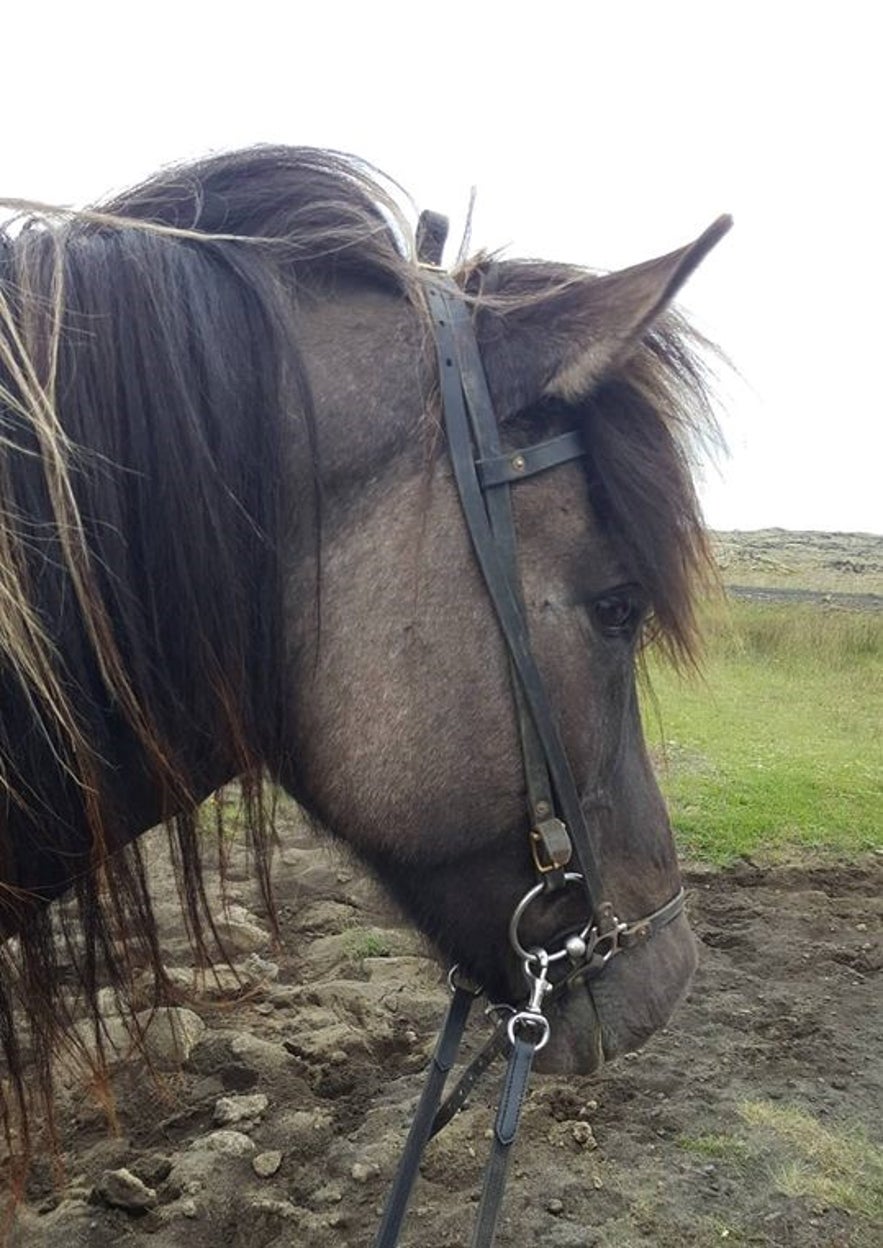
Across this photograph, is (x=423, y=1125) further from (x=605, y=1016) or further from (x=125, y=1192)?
(x=125, y=1192)

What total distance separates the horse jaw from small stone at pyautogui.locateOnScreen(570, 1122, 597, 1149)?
160 cm

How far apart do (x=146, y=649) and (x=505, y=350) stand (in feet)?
2.74

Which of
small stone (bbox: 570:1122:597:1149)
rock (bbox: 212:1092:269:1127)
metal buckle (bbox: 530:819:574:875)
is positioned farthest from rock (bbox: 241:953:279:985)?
metal buckle (bbox: 530:819:574:875)

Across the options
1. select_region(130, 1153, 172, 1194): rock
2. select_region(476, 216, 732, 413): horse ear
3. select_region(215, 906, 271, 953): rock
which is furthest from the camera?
select_region(215, 906, 271, 953): rock

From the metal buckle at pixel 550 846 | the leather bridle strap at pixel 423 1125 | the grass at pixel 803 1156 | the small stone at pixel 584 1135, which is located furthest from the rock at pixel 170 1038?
the metal buckle at pixel 550 846

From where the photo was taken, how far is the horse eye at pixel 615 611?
6.19ft

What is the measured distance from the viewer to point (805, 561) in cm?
3897

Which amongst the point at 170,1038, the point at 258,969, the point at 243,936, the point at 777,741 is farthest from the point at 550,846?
the point at 777,741

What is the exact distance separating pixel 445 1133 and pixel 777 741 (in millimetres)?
6719

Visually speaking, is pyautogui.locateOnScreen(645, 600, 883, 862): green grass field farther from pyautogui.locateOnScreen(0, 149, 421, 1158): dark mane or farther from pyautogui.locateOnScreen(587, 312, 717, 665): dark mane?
pyautogui.locateOnScreen(0, 149, 421, 1158): dark mane

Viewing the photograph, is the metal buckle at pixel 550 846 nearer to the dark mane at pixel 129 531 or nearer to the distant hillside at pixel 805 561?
the dark mane at pixel 129 531

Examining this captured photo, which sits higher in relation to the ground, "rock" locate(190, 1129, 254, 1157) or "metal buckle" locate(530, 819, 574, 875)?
"metal buckle" locate(530, 819, 574, 875)

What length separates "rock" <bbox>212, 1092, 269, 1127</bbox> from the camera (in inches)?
133

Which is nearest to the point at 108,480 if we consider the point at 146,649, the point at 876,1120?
the point at 146,649
